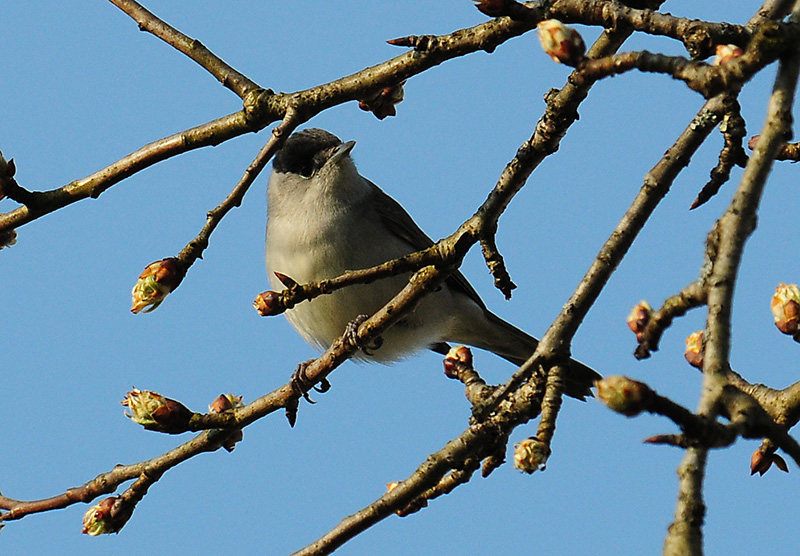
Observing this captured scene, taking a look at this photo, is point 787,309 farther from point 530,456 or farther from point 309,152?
point 309,152

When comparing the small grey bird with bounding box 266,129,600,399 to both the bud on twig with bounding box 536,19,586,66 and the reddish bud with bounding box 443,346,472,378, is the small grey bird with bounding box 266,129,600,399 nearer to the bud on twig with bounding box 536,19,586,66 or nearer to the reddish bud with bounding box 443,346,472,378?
the reddish bud with bounding box 443,346,472,378

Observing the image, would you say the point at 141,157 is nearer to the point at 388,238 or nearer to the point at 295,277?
the point at 295,277

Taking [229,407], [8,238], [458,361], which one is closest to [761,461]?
A: [458,361]

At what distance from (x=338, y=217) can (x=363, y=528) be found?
323cm

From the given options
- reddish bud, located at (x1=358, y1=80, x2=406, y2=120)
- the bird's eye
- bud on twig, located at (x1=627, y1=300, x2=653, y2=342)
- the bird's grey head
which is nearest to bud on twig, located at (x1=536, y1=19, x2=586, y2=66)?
bud on twig, located at (x1=627, y1=300, x2=653, y2=342)

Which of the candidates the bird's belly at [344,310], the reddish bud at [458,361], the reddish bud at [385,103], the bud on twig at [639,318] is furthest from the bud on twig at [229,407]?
the bird's belly at [344,310]

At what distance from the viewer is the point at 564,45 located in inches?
109

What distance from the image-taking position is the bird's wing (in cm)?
700

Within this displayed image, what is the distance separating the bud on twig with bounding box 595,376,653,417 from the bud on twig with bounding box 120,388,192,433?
7.72 ft

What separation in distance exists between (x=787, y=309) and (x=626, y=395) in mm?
2167

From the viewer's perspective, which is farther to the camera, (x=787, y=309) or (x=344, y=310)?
(x=344, y=310)

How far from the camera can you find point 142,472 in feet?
13.6

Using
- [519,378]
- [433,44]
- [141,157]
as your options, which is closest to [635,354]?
[519,378]

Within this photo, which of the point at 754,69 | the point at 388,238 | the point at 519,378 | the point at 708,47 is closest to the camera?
the point at 754,69
